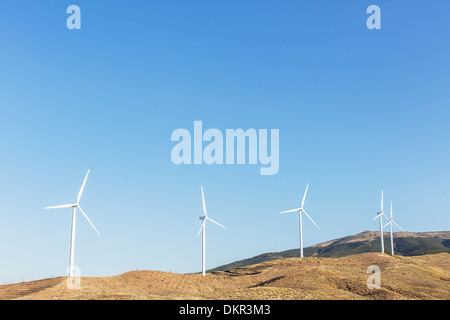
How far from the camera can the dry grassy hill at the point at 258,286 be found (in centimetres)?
7569

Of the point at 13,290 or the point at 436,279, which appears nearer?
the point at 13,290

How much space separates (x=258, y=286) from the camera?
88.1m

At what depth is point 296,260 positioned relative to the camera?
12438 cm

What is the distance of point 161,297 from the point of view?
7325 cm

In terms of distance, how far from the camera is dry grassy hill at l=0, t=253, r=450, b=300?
248 feet

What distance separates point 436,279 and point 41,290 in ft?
257

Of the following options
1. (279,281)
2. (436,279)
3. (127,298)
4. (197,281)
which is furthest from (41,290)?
(436,279)

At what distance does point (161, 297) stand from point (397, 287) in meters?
41.4
